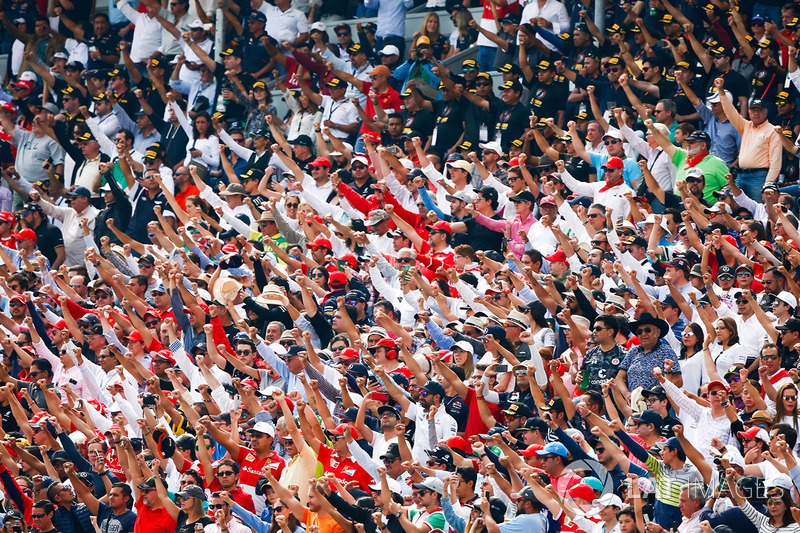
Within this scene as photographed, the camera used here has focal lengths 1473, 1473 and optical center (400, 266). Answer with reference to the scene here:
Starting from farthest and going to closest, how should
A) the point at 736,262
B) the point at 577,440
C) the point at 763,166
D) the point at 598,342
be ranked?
1. the point at 763,166
2. the point at 736,262
3. the point at 598,342
4. the point at 577,440

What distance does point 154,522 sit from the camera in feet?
34.6

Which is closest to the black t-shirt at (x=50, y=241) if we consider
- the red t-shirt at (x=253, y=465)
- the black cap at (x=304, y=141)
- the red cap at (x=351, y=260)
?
the black cap at (x=304, y=141)

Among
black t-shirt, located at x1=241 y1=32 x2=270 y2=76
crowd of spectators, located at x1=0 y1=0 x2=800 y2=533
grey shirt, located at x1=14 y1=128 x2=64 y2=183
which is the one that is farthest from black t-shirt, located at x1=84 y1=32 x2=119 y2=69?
black t-shirt, located at x1=241 y1=32 x2=270 y2=76

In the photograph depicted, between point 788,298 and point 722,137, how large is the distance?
10.1 ft

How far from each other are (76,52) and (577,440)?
1138 centimetres

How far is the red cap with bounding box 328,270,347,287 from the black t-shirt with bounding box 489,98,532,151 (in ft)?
9.19

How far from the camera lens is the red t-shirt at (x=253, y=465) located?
1109cm

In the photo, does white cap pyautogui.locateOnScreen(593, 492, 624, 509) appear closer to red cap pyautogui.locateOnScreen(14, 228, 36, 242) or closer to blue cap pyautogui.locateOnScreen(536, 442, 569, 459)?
blue cap pyautogui.locateOnScreen(536, 442, 569, 459)

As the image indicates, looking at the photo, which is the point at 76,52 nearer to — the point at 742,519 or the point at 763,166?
the point at 763,166

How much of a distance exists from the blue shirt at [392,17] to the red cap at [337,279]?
15.2 feet

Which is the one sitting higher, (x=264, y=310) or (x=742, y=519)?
(x=742, y=519)

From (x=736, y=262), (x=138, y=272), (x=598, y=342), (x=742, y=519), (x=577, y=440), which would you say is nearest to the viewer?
(x=742, y=519)

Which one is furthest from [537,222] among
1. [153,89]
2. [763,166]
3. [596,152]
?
[153,89]

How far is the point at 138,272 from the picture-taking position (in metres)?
14.9
